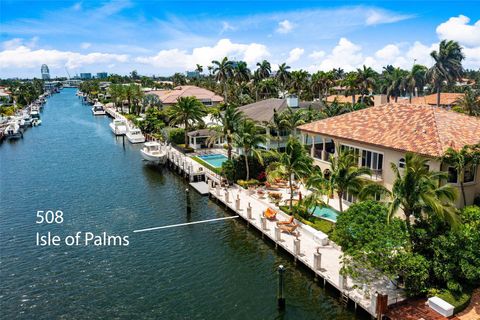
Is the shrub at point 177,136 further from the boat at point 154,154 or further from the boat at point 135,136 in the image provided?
the boat at point 135,136

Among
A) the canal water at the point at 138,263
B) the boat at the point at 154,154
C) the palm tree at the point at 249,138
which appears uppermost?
the palm tree at the point at 249,138

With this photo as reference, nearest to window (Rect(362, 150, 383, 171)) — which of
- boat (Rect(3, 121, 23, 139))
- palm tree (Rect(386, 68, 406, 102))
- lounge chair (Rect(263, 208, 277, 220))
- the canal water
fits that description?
lounge chair (Rect(263, 208, 277, 220))

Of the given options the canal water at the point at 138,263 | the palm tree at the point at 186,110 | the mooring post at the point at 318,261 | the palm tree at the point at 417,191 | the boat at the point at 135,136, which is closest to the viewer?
the palm tree at the point at 417,191

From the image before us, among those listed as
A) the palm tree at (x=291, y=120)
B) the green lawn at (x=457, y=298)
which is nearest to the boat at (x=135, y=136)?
the palm tree at (x=291, y=120)

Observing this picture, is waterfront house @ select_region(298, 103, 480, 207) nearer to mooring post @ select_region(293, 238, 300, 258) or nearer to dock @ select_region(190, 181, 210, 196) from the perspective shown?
mooring post @ select_region(293, 238, 300, 258)

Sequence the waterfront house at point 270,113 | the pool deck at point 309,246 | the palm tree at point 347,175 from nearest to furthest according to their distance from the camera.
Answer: the pool deck at point 309,246 < the palm tree at point 347,175 < the waterfront house at point 270,113

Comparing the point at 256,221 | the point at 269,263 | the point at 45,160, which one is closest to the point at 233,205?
the point at 256,221

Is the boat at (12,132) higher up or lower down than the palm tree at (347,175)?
lower down
